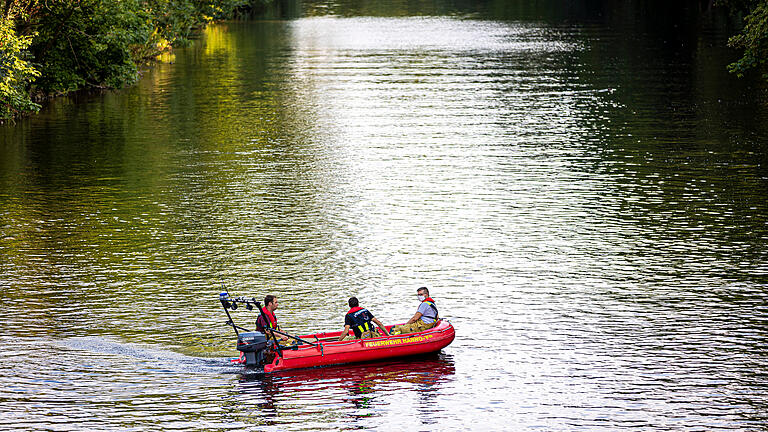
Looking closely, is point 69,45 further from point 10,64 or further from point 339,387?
point 339,387

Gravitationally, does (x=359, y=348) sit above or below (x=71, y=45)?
below

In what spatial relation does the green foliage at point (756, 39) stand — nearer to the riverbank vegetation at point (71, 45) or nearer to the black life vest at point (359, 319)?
the riverbank vegetation at point (71, 45)

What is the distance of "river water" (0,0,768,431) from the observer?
26.1 metres

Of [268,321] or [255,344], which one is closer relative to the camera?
[255,344]

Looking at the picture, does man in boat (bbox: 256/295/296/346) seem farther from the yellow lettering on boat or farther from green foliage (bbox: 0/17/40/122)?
green foliage (bbox: 0/17/40/122)

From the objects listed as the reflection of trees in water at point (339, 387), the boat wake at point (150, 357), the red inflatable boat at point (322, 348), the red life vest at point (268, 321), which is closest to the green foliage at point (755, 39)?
the red inflatable boat at point (322, 348)

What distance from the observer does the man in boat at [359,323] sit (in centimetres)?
2816

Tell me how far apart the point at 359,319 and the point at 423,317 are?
6.76 ft

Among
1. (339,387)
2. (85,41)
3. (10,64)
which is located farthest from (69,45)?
(339,387)

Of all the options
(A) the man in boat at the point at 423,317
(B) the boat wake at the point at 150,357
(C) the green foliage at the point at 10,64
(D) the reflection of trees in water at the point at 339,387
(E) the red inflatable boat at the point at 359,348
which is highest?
(C) the green foliage at the point at 10,64

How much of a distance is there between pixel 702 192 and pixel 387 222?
641 inches

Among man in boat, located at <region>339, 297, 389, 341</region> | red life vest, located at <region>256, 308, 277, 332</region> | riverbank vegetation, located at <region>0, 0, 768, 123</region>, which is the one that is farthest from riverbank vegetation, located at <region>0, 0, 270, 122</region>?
man in boat, located at <region>339, 297, 389, 341</region>

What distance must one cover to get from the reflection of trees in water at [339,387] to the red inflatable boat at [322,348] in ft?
0.96

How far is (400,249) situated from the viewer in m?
40.6
